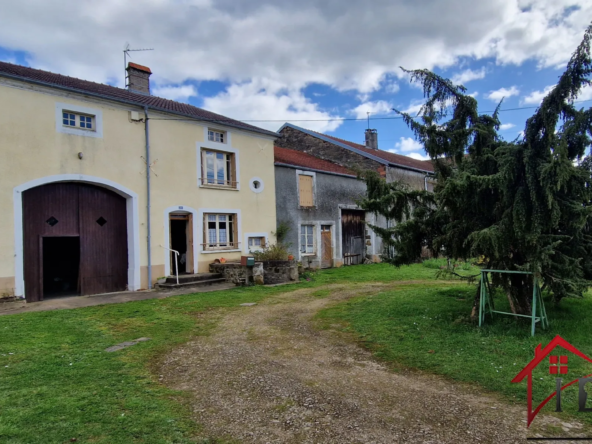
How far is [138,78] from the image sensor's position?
49.2 ft

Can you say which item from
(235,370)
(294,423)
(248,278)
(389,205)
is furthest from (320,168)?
(294,423)

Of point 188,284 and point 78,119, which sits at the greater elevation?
Answer: point 78,119

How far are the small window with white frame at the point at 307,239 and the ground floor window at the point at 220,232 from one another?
11.5 ft

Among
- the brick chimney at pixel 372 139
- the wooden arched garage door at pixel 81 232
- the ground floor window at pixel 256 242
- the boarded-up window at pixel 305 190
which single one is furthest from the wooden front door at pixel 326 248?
the brick chimney at pixel 372 139

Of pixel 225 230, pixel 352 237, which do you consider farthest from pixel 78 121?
pixel 352 237

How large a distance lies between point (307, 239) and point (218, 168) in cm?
516

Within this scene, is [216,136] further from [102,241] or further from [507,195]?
[507,195]

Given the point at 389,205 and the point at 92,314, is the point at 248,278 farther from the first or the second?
the point at 389,205

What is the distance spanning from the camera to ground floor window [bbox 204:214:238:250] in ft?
43.7

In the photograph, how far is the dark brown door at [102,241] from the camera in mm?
10938

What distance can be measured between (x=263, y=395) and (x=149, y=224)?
29.7 ft

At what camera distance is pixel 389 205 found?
6.65 m

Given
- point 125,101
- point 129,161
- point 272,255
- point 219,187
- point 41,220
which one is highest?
point 125,101

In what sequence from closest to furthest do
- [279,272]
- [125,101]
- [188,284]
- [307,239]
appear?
[125,101] → [188,284] → [279,272] → [307,239]
